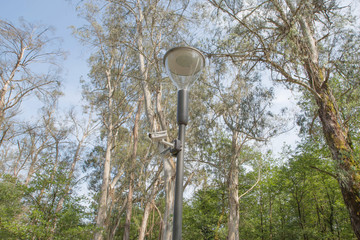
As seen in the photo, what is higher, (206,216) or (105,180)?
(105,180)

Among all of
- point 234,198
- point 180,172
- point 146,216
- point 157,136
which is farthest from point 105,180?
point 180,172

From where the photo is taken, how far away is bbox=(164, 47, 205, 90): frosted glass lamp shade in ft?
8.26

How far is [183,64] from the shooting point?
8.35ft

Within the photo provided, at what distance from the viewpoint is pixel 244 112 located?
10.5m

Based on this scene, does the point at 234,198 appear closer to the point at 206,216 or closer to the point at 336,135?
the point at 206,216

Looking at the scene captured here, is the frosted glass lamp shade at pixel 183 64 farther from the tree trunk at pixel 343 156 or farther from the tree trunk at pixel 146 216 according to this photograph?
the tree trunk at pixel 146 216

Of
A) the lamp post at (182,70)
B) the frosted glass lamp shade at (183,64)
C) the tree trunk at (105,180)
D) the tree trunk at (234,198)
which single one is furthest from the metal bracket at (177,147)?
the tree trunk at (234,198)

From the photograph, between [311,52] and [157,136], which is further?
[311,52]

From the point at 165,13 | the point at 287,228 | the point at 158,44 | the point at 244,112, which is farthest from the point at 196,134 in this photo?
the point at 287,228

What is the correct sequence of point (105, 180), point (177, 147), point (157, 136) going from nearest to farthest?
point (177, 147), point (157, 136), point (105, 180)

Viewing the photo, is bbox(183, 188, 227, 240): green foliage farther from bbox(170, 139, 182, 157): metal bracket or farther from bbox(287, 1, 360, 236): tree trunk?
bbox(170, 139, 182, 157): metal bracket

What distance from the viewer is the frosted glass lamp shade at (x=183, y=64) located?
252 cm

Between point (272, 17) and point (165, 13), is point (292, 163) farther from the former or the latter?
point (165, 13)

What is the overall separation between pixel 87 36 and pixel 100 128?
7.41 metres
